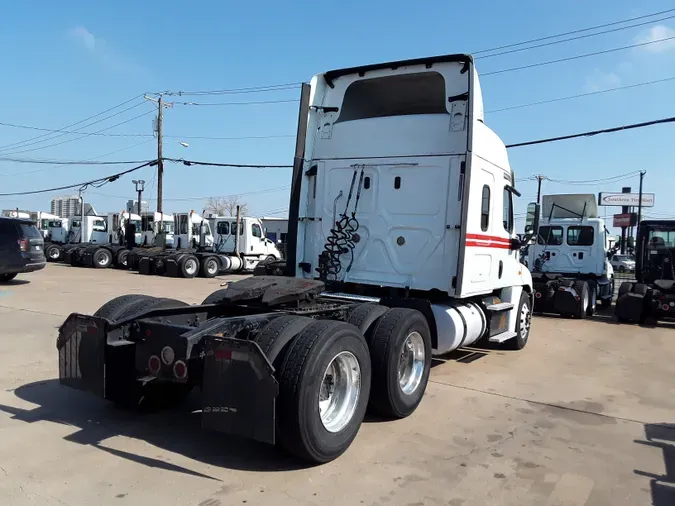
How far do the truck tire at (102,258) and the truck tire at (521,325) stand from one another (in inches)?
930

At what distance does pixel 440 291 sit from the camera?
6.77 meters

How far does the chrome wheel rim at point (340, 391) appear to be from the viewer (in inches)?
169

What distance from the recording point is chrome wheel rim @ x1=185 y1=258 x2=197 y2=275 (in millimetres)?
23869

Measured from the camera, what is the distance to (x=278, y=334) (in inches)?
159

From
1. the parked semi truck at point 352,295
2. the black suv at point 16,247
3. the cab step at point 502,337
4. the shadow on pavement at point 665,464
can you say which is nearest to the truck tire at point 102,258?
the black suv at point 16,247

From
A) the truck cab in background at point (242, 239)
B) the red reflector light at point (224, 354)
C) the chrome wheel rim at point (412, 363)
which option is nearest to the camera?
the red reflector light at point (224, 354)

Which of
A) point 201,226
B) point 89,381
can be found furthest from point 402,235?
point 201,226

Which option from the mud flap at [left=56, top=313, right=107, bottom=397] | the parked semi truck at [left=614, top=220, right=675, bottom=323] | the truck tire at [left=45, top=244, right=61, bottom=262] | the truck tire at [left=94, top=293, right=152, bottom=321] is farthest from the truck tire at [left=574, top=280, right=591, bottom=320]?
the truck tire at [left=45, top=244, right=61, bottom=262]

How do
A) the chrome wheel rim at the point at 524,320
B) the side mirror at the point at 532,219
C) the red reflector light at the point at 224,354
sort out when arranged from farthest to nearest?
the chrome wheel rim at the point at 524,320
the side mirror at the point at 532,219
the red reflector light at the point at 224,354

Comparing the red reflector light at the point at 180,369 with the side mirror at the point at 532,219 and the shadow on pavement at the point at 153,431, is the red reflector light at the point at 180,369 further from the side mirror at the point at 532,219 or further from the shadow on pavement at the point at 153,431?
the side mirror at the point at 532,219

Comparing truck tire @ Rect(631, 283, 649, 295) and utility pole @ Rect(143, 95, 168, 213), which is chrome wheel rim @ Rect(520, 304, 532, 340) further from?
utility pole @ Rect(143, 95, 168, 213)

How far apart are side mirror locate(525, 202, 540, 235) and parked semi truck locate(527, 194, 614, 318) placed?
6.12 m

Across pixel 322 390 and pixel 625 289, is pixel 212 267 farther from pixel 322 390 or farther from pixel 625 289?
pixel 322 390

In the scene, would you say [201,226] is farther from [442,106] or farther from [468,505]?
[468,505]
